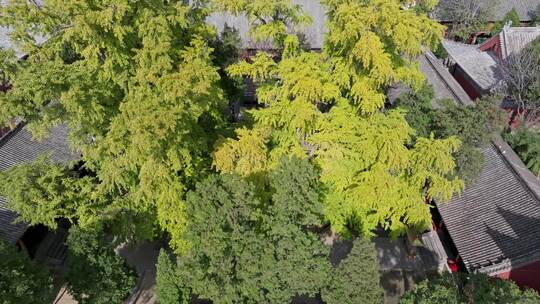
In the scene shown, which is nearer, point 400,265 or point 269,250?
point 269,250

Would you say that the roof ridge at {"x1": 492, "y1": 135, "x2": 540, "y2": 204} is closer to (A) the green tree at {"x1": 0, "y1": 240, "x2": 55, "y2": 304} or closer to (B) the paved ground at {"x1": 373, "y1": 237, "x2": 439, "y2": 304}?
(B) the paved ground at {"x1": 373, "y1": 237, "x2": 439, "y2": 304}

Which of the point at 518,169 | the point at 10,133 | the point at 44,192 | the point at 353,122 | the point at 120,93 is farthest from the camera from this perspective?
the point at 10,133

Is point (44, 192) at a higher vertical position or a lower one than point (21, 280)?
higher

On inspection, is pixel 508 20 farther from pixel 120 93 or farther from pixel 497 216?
pixel 120 93

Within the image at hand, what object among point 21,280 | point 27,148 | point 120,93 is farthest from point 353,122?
point 27,148

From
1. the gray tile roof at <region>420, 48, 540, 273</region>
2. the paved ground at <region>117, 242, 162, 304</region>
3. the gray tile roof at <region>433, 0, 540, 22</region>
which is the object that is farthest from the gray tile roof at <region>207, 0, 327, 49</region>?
the paved ground at <region>117, 242, 162, 304</region>

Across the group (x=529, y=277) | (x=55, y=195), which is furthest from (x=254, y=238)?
(x=529, y=277)
